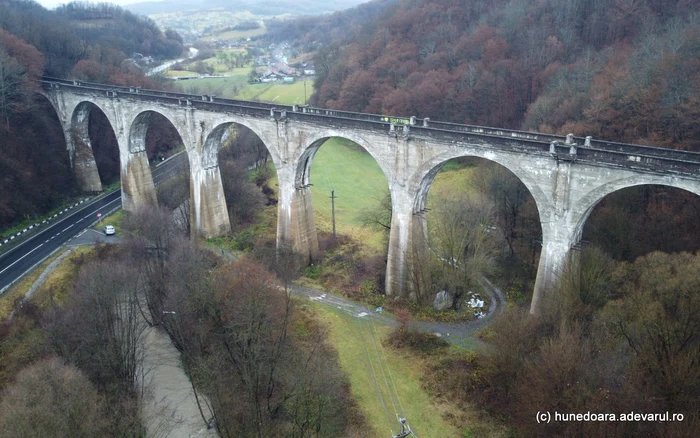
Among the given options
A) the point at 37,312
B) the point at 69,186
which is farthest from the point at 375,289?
the point at 69,186

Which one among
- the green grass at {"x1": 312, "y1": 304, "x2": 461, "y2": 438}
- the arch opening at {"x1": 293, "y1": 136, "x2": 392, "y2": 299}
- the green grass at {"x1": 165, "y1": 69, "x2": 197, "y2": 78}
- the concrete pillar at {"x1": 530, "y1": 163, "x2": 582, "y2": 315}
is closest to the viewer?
the green grass at {"x1": 312, "y1": 304, "x2": 461, "y2": 438}

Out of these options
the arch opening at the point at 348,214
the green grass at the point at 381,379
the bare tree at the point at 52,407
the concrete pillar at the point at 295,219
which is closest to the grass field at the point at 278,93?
the arch opening at the point at 348,214

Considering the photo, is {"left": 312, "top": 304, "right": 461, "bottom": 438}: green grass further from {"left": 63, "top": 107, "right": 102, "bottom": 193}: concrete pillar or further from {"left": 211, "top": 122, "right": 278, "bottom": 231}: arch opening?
{"left": 63, "top": 107, "right": 102, "bottom": 193}: concrete pillar

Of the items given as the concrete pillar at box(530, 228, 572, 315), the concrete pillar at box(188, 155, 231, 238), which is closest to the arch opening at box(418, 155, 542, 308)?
the concrete pillar at box(530, 228, 572, 315)

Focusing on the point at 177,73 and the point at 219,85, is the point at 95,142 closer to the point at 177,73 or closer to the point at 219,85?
the point at 219,85

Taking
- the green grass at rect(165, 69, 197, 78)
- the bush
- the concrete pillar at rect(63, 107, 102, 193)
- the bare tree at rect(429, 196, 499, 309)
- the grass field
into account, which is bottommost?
the bush

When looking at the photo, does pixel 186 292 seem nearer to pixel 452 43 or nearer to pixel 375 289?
pixel 375 289
